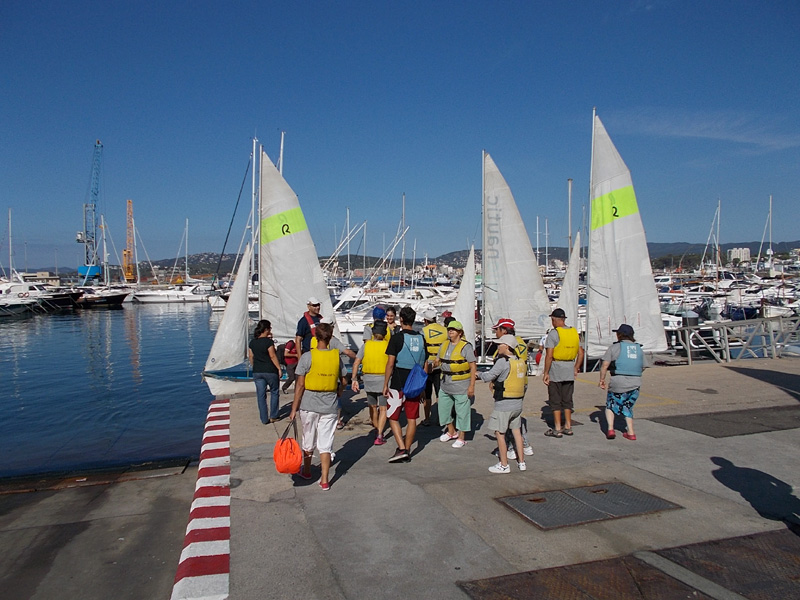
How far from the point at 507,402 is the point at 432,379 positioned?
8.46ft

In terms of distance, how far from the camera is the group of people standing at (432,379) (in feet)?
19.9

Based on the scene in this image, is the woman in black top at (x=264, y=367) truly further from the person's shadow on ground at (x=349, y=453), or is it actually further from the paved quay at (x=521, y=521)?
the person's shadow on ground at (x=349, y=453)

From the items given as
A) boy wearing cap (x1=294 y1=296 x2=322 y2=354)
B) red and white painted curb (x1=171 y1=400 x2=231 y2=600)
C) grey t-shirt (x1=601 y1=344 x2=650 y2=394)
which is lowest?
red and white painted curb (x1=171 y1=400 x2=231 y2=600)

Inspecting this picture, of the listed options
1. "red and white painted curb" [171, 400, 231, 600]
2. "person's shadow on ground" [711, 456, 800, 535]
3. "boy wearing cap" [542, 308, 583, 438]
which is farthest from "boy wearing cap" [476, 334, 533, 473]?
"red and white painted curb" [171, 400, 231, 600]

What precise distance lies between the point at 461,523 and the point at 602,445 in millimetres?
3339

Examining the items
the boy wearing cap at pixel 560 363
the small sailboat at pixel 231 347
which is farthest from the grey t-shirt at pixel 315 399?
the small sailboat at pixel 231 347

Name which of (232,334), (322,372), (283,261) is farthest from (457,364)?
(283,261)

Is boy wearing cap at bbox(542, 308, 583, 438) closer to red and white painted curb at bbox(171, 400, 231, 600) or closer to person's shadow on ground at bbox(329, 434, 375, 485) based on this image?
person's shadow on ground at bbox(329, 434, 375, 485)

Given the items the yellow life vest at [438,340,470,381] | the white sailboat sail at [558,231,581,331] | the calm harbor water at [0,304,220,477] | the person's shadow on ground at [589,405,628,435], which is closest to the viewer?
the yellow life vest at [438,340,470,381]

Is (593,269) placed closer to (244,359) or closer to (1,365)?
(244,359)

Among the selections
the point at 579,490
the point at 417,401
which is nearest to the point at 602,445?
the point at 579,490

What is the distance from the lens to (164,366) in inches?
927

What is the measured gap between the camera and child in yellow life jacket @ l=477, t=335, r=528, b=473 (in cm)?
641

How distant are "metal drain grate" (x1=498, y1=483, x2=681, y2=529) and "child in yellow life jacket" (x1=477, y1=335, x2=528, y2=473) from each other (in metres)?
0.79
